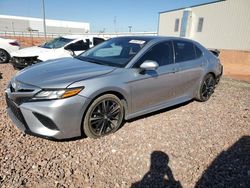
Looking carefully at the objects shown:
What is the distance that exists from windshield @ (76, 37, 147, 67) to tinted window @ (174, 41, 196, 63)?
0.75m

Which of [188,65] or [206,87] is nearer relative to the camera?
[188,65]

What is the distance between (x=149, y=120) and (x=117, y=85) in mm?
1228

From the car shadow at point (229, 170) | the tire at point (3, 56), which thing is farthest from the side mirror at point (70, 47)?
the car shadow at point (229, 170)

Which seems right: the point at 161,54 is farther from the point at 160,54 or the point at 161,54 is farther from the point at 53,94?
the point at 53,94

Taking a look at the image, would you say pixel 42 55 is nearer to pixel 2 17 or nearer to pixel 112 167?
pixel 112 167

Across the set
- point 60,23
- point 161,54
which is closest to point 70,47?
point 161,54

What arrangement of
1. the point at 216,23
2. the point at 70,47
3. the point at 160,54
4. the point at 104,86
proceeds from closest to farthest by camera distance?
the point at 104,86 → the point at 160,54 → the point at 70,47 → the point at 216,23

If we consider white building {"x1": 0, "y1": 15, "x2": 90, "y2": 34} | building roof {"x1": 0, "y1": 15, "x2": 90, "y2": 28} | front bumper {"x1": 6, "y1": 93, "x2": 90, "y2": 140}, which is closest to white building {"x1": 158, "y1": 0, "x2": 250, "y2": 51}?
front bumper {"x1": 6, "y1": 93, "x2": 90, "y2": 140}

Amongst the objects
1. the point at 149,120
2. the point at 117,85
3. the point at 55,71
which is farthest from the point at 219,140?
the point at 55,71

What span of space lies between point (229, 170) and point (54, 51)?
7026 millimetres

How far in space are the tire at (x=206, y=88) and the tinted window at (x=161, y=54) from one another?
136 centimetres

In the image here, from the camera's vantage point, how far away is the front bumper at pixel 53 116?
10.0 feet

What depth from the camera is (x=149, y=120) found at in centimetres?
446

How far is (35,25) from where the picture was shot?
251ft
